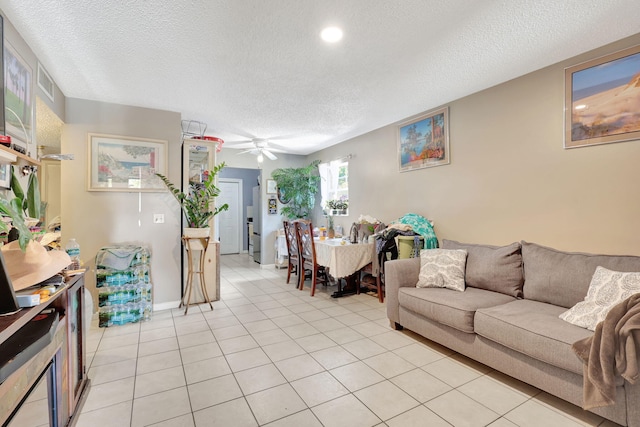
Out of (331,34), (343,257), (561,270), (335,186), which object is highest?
(331,34)

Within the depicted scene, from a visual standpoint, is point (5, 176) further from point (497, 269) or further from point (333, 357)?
point (497, 269)

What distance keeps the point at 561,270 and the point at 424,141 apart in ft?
7.03

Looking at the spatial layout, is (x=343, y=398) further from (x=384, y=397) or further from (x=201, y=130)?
(x=201, y=130)

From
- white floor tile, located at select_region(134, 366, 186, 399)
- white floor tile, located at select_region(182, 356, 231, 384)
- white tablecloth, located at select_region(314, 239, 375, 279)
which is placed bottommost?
white floor tile, located at select_region(134, 366, 186, 399)

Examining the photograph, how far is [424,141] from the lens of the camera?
3.82 meters

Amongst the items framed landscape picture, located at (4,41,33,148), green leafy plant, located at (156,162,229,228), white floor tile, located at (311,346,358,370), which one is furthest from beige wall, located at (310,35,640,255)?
framed landscape picture, located at (4,41,33,148)

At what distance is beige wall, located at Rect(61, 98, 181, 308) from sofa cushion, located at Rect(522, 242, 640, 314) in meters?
3.83

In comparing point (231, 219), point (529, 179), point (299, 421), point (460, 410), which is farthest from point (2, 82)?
point (231, 219)

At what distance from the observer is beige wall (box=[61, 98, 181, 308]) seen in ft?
10.7

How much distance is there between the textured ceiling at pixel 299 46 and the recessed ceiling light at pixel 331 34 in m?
0.05

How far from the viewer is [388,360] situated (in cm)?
238

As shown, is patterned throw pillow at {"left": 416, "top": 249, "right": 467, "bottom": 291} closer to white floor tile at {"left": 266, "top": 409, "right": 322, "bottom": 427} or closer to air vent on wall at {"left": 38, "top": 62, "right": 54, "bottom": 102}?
white floor tile at {"left": 266, "top": 409, "right": 322, "bottom": 427}

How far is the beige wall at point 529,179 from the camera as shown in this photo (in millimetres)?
2281

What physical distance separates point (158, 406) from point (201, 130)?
3820 mm
